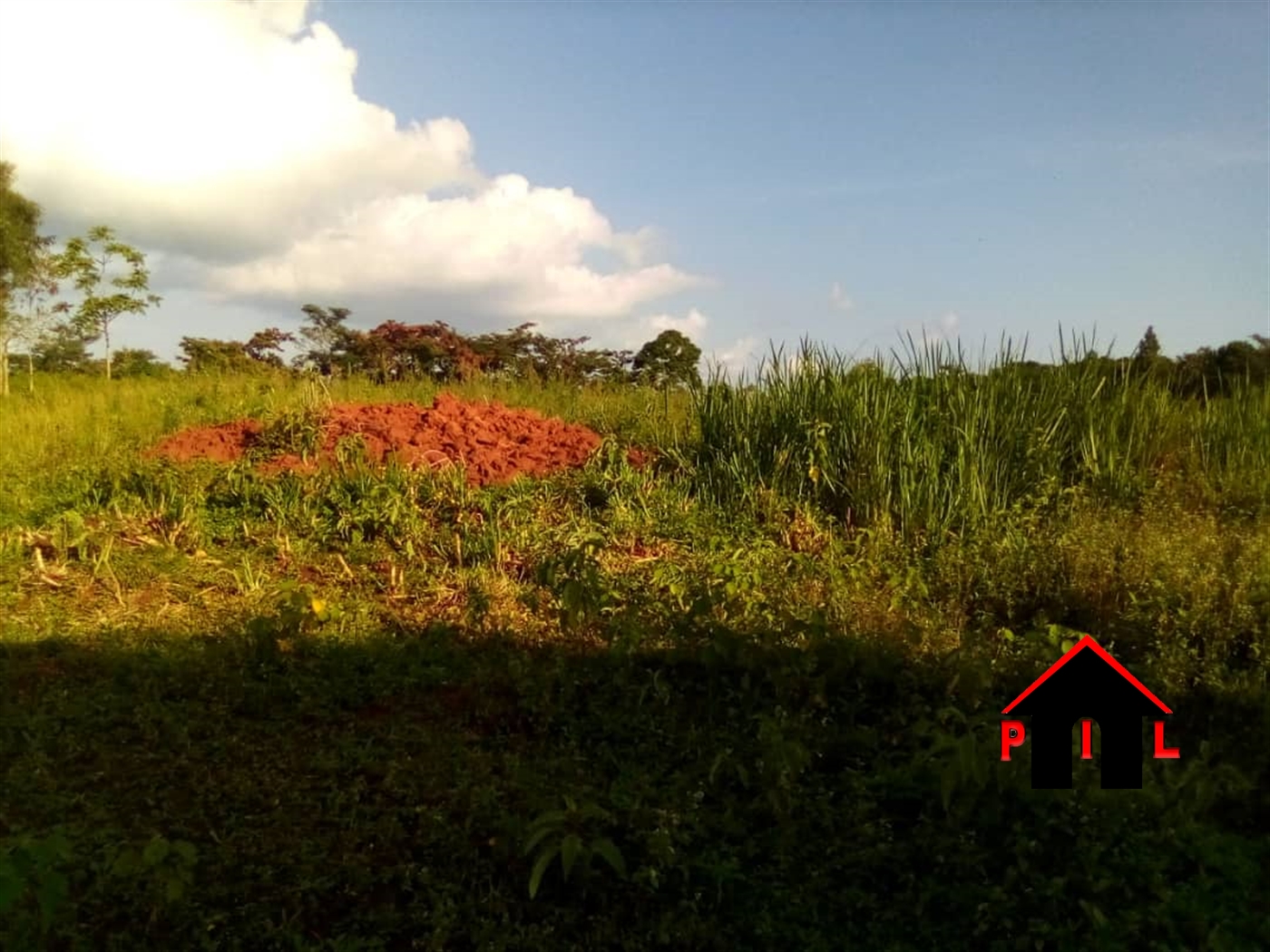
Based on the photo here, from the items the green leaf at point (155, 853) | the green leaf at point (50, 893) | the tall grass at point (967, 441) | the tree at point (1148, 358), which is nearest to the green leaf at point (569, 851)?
the green leaf at point (155, 853)

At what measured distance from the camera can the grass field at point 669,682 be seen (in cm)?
242

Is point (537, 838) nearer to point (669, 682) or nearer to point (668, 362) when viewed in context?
point (669, 682)

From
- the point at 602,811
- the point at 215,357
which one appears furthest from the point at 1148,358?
the point at 215,357

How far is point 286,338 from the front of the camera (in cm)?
1262

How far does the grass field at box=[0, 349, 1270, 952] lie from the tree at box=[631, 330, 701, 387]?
63 cm

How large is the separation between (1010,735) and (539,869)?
5.11 ft

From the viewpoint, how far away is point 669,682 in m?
3.84

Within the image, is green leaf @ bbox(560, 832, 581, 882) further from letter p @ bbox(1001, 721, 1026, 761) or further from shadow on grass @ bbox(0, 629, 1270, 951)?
letter p @ bbox(1001, 721, 1026, 761)

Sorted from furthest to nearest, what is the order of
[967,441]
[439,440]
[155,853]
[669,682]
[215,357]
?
[215,357] → [439,440] → [967,441] → [669,682] → [155,853]

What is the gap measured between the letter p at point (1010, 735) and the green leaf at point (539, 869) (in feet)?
4.57

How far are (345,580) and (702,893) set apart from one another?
3.20 meters

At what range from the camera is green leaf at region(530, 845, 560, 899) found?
2.35 metres

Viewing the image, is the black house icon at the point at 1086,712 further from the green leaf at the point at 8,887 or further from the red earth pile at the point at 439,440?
the red earth pile at the point at 439,440

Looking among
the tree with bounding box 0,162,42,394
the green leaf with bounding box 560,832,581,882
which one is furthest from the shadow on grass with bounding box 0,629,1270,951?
the tree with bounding box 0,162,42,394
